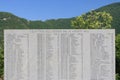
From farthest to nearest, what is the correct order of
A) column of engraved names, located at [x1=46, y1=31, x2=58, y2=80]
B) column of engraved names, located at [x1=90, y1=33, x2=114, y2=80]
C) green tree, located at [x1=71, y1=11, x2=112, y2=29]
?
green tree, located at [x1=71, y1=11, x2=112, y2=29]
column of engraved names, located at [x1=46, y1=31, x2=58, y2=80]
column of engraved names, located at [x1=90, y1=33, x2=114, y2=80]

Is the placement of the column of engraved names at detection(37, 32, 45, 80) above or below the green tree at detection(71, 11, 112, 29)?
below

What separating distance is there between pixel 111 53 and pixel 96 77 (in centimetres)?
111

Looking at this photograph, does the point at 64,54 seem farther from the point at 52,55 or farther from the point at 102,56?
the point at 102,56

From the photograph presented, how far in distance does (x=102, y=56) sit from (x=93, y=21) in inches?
612

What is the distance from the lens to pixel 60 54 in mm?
14242

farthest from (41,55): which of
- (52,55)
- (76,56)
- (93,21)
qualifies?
(93,21)

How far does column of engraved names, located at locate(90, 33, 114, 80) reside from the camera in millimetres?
14133

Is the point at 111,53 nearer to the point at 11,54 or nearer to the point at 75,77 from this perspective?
the point at 75,77

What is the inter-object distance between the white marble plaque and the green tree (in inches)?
552

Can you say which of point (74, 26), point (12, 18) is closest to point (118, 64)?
point (74, 26)

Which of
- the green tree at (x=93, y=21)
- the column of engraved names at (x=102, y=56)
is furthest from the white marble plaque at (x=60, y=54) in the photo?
the green tree at (x=93, y=21)

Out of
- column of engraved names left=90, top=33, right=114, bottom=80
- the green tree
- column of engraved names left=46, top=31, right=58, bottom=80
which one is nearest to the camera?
column of engraved names left=90, top=33, right=114, bottom=80

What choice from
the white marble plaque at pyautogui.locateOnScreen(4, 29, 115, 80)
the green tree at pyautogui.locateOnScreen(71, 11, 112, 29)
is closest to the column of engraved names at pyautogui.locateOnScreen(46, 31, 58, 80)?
the white marble plaque at pyautogui.locateOnScreen(4, 29, 115, 80)

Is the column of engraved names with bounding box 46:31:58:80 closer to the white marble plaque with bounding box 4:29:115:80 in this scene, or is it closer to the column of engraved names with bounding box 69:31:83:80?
the white marble plaque with bounding box 4:29:115:80
